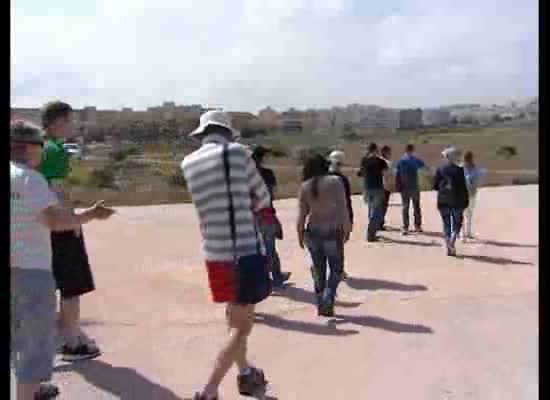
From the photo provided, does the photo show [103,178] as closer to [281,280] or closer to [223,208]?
[281,280]

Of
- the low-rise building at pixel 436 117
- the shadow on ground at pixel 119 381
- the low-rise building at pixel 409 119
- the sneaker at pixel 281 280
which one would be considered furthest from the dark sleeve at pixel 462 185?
the low-rise building at pixel 409 119

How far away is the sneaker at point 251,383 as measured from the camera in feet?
16.6

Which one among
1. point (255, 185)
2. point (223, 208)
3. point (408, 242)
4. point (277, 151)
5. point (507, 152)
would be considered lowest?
point (507, 152)

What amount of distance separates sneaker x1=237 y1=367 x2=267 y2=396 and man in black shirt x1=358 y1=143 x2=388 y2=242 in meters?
7.31

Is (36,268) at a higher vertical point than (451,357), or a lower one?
higher

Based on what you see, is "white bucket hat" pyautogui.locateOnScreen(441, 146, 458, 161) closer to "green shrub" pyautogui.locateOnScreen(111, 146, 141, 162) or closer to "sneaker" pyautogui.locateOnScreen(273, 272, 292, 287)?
"sneaker" pyautogui.locateOnScreen(273, 272, 292, 287)

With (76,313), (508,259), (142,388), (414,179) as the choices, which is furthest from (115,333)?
(414,179)

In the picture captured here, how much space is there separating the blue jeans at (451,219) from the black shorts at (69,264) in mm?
6030

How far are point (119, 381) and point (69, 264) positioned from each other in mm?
871

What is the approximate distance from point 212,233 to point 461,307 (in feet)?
12.2

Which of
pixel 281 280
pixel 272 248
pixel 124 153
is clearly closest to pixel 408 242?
pixel 281 280

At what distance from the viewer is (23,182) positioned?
422 centimetres

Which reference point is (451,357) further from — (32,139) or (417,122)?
(417,122)

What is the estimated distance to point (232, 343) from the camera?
4773 mm
